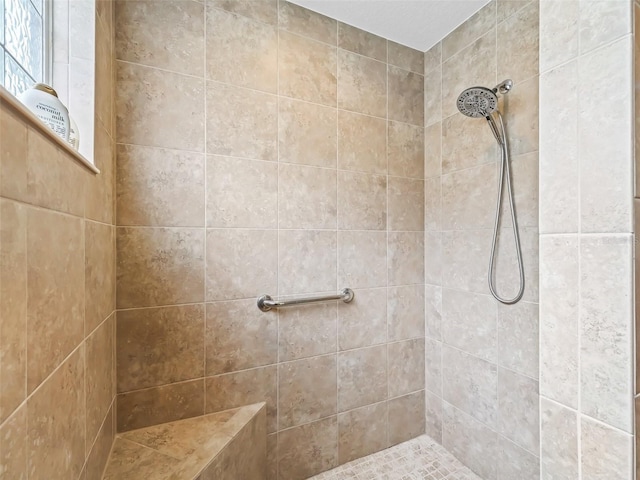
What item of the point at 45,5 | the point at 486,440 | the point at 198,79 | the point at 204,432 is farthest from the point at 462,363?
the point at 45,5

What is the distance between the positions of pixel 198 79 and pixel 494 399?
1.99 m

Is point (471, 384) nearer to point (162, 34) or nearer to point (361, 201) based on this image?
point (361, 201)

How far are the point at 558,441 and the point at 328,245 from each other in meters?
1.13

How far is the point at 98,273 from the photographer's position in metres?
0.93

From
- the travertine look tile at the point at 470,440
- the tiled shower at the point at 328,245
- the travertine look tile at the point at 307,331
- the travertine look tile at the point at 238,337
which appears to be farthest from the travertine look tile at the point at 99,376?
the travertine look tile at the point at 470,440

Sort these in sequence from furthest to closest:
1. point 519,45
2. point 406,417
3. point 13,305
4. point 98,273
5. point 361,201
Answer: point 406,417, point 361,201, point 519,45, point 98,273, point 13,305

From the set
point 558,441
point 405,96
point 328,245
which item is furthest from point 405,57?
point 558,441

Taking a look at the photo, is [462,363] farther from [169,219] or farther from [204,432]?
[169,219]

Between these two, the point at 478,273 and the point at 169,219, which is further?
the point at 478,273

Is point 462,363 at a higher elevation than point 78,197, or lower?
lower

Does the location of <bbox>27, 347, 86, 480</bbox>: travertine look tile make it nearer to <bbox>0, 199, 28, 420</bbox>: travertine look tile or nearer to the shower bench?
<bbox>0, 199, 28, 420</bbox>: travertine look tile

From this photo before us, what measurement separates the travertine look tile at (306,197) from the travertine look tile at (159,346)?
0.59 metres

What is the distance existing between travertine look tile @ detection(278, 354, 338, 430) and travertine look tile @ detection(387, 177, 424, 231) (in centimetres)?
82

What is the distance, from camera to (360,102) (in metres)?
1.63
